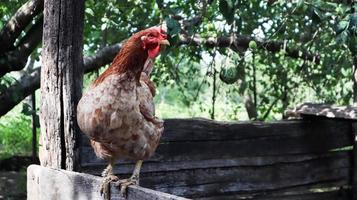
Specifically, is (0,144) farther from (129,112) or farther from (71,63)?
(129,112)

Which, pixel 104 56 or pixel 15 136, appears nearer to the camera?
pixel 104 56

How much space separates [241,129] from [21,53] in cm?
183

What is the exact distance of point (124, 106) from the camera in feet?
7.77

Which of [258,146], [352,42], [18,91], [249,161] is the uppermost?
[352,42]

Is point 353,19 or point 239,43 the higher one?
point 239,43

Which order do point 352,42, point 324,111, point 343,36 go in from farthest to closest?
point 324,111 → point 352,42 → point 343,36

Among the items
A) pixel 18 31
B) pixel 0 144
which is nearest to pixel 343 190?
pixel 18 31

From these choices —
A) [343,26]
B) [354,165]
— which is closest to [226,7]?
[343,26]

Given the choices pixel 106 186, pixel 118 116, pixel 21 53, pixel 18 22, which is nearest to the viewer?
pixel 118 116

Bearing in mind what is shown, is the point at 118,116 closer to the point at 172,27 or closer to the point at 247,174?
the point at 172,27

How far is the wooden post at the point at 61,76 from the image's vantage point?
301 centimetres

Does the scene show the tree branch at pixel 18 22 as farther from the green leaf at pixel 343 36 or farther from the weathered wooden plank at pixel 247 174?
the green leaf at pixel 343 36

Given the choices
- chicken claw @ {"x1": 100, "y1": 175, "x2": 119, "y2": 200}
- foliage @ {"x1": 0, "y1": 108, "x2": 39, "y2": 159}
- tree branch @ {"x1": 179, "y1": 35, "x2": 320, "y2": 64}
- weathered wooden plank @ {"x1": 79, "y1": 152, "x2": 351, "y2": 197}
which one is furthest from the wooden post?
foliage @ {"x1": 0, "y1": 108, "x2": 39, "y2": 159}

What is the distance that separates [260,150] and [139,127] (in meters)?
2.74
